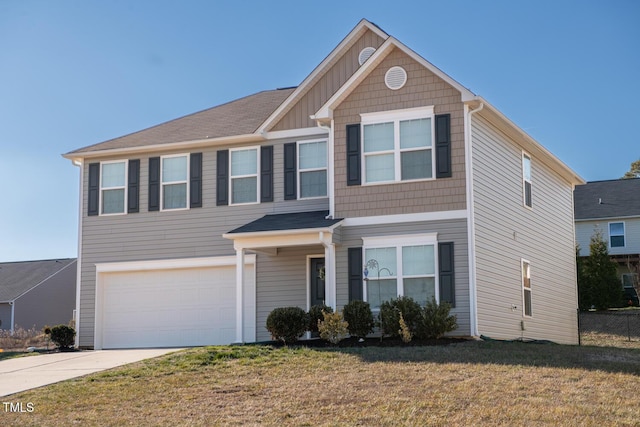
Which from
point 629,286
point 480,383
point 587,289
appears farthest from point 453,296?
point 629,286

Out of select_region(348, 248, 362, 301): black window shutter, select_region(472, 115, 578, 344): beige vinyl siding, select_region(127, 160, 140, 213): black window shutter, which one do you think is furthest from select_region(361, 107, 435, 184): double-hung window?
select_region(127, 160, 140, 213): black window shutter

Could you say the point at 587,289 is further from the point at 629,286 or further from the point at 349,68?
the point at 349,68

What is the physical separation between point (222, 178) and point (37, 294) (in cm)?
2452

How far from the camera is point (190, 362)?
1647 cm

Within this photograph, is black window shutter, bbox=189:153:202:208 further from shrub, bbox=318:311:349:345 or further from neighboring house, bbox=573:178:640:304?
neighboring house, bbox=573:178:640:304

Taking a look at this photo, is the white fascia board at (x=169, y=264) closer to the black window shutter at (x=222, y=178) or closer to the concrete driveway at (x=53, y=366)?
the black window shutter at (x=222, y=178)

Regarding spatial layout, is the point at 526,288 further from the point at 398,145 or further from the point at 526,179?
the point at 398,145

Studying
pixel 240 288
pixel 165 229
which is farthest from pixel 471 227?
pixel 165 229

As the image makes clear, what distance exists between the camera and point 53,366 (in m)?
18.6

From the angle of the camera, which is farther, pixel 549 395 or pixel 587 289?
pixel 587 289

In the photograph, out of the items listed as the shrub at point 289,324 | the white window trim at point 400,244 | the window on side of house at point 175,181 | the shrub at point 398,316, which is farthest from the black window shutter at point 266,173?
the shrub at point 398,316

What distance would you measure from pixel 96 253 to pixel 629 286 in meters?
27.5

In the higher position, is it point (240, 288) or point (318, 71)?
point (318, 71)

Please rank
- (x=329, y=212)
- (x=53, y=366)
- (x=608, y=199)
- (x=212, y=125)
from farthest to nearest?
1. (x=608, y=199)
2. (x=212, y=125)
3. (x=329, y=212)
4. (x=53, y=366)
